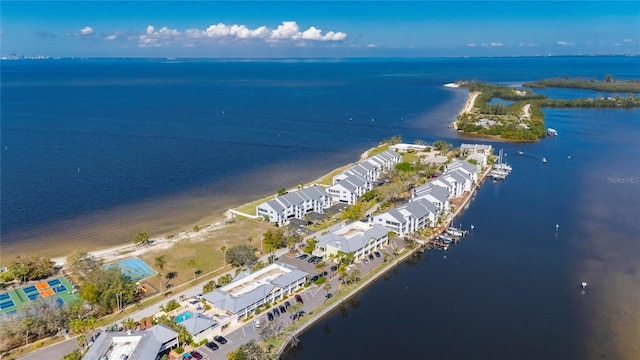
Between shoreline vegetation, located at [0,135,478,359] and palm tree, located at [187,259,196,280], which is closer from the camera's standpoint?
shoreline vegetation, located at [0,135,478,359]

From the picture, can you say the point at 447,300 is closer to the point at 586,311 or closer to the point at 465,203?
the point at 586,311

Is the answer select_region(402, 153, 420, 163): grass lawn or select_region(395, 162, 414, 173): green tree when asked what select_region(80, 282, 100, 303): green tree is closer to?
select_region(395, 162, 414, 173): green tree

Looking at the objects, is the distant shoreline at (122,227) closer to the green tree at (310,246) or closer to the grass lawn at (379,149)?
the green tree at (310,246)

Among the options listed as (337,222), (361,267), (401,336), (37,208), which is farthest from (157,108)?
(401,336)

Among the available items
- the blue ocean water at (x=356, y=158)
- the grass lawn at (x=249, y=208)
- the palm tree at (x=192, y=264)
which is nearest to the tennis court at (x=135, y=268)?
the palm tree at (x=192, y=264)

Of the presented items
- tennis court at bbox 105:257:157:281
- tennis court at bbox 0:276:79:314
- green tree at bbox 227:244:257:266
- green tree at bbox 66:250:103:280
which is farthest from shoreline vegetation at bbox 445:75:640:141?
tennis court at bbox 0:276:79:314

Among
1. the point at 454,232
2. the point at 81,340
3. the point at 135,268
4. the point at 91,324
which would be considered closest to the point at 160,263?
the point at 135,268

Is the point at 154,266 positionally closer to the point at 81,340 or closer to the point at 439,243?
the point at 81,340
